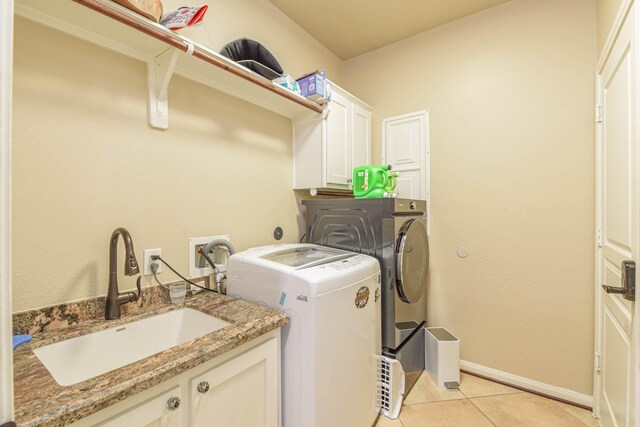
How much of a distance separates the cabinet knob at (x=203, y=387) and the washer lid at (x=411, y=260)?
1.23 m

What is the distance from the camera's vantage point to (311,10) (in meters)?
2.16

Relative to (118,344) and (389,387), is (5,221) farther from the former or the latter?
(389,387)

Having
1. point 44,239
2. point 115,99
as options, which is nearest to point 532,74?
point 115,99

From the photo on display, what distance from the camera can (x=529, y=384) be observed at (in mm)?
2025

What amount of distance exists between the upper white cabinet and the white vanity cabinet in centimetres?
124

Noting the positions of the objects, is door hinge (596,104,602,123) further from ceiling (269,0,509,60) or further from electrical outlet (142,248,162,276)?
electrical outlet (142,248,162,276)

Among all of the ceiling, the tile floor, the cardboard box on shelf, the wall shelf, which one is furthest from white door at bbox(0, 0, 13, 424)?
the ceiling

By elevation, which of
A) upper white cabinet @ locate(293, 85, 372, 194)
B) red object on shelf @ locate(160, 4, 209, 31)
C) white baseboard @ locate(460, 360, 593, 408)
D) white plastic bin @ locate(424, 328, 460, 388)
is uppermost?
red object on shelf @ locate(160, 4, 209, 31)

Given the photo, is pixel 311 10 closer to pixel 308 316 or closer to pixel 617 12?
pixel 617 12

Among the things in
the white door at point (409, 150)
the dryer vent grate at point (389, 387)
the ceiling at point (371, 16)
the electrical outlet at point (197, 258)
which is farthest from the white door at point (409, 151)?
the electrical outlet at point (197, 258)

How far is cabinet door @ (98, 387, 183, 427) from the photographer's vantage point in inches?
28.9

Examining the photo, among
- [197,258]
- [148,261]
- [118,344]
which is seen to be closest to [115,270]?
[148,261]

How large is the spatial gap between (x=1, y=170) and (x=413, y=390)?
243 centimetres

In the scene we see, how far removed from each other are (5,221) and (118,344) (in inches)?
34.7
